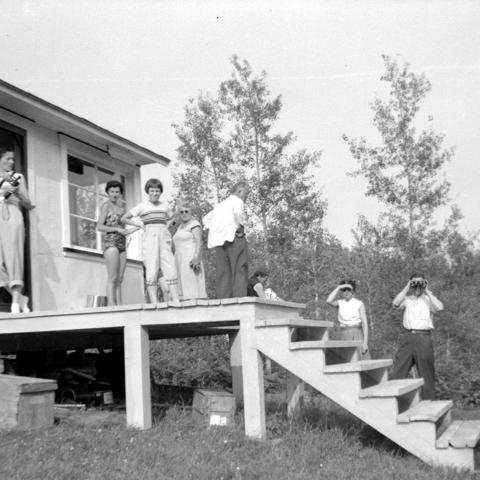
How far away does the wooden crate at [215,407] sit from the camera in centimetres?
768

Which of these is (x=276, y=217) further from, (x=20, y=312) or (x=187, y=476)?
(x=187, y=476)

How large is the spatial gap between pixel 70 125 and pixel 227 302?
4147mm

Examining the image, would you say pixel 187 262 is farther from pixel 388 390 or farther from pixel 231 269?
pixel 388 390

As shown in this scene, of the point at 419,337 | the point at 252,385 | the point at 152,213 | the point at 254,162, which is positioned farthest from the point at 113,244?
the point at 254,162

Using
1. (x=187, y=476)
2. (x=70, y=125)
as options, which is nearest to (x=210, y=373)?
(x=70, y=125)

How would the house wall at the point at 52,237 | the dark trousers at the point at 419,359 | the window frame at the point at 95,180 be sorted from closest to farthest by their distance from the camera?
the dark trousers at the point at 419,359 < the house wall at the point at 52,237 < the window frame at the point at 95,180

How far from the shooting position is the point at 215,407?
7.73 metres

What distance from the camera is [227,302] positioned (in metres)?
7.02

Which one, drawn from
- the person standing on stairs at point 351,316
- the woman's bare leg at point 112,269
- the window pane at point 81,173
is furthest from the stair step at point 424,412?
the window pane at point 81,173

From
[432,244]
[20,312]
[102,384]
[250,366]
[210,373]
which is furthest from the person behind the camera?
[432,244]

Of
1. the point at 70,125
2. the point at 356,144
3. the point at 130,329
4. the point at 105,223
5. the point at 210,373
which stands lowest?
the point at 210,373

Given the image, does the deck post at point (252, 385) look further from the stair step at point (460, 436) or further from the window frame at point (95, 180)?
the window frame at point (95, 180)

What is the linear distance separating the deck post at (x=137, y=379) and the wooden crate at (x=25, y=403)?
74cm

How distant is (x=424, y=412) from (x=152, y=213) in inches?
137
